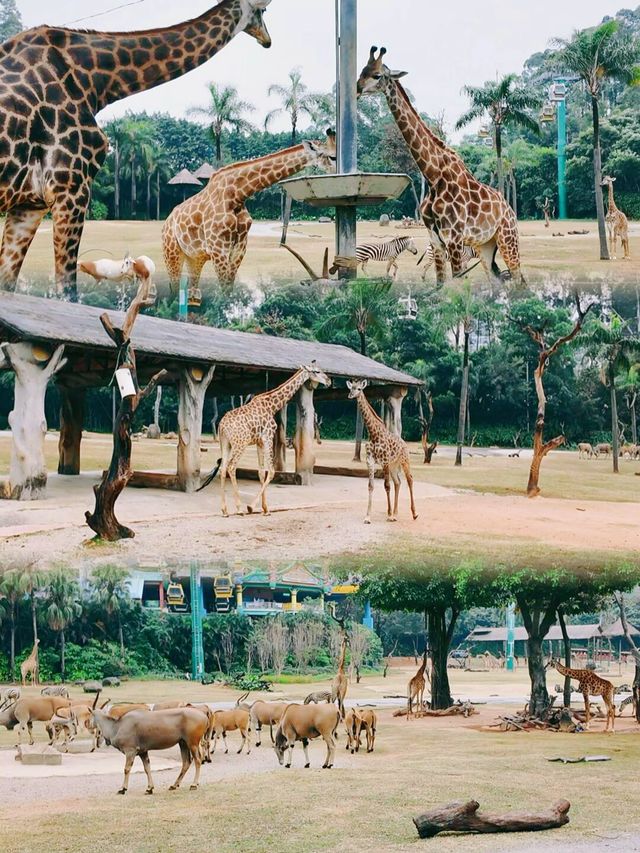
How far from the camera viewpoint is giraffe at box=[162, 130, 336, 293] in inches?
278

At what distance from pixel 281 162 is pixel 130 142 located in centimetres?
79

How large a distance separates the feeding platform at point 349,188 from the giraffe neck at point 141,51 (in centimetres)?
95

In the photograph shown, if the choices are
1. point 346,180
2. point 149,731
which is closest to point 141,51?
point 346,180

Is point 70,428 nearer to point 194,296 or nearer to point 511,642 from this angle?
point 194,296

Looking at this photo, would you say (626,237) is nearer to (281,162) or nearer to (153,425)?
(281,162)

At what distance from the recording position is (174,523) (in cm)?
884

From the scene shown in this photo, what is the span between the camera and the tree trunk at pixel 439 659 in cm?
1584

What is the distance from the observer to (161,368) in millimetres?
9805

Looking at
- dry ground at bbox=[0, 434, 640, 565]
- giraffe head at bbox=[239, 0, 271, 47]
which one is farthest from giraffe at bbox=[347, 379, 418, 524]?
giraffe head at bbox=[239, 0, 271, 47]

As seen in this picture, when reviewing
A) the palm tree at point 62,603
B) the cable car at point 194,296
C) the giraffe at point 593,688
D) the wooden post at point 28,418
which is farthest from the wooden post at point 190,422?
the giraffe at point 593,688

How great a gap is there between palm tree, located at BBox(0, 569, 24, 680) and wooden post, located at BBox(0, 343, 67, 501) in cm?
107

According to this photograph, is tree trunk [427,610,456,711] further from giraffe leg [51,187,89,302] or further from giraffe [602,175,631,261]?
giraffe leg [51,187,89,302]

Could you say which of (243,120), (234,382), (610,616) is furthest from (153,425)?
(610,616)

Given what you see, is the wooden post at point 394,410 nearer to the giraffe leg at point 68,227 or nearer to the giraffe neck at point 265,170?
the giraffe neck at point 265,170
